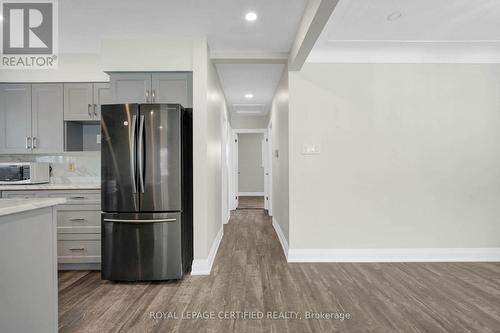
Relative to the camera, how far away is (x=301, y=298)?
2443 millimetres

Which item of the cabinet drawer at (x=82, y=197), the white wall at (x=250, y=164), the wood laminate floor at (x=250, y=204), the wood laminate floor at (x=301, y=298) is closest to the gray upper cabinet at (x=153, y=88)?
the cabinet drawer at (x=82, y=197)

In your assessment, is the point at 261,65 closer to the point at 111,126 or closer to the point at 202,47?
the point at 202,47

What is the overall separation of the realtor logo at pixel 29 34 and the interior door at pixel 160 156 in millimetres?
1257

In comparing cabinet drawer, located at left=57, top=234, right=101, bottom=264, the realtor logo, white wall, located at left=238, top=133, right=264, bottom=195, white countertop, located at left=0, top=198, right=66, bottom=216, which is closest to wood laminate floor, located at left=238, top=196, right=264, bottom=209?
white wall, located at left=238, top=133, right=264, bottom=195

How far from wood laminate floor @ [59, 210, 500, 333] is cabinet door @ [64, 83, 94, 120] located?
1.90 m

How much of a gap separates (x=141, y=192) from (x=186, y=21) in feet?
5.78

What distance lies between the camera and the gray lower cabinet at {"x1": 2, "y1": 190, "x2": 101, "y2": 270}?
3084mm

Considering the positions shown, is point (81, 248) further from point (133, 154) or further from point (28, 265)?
point (28, 265)

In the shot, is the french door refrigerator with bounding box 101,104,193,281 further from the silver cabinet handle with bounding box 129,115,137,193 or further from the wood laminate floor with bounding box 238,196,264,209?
the wood laminate floor with bounding box 238,196,264,209

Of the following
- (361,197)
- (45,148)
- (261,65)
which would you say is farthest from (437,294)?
(45,148)

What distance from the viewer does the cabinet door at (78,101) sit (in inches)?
136

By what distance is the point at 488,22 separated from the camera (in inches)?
109

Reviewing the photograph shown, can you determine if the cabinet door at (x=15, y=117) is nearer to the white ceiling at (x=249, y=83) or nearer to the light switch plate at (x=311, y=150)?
the white ceiling at (x=249, y=83)

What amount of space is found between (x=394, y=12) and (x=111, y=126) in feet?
9.72
